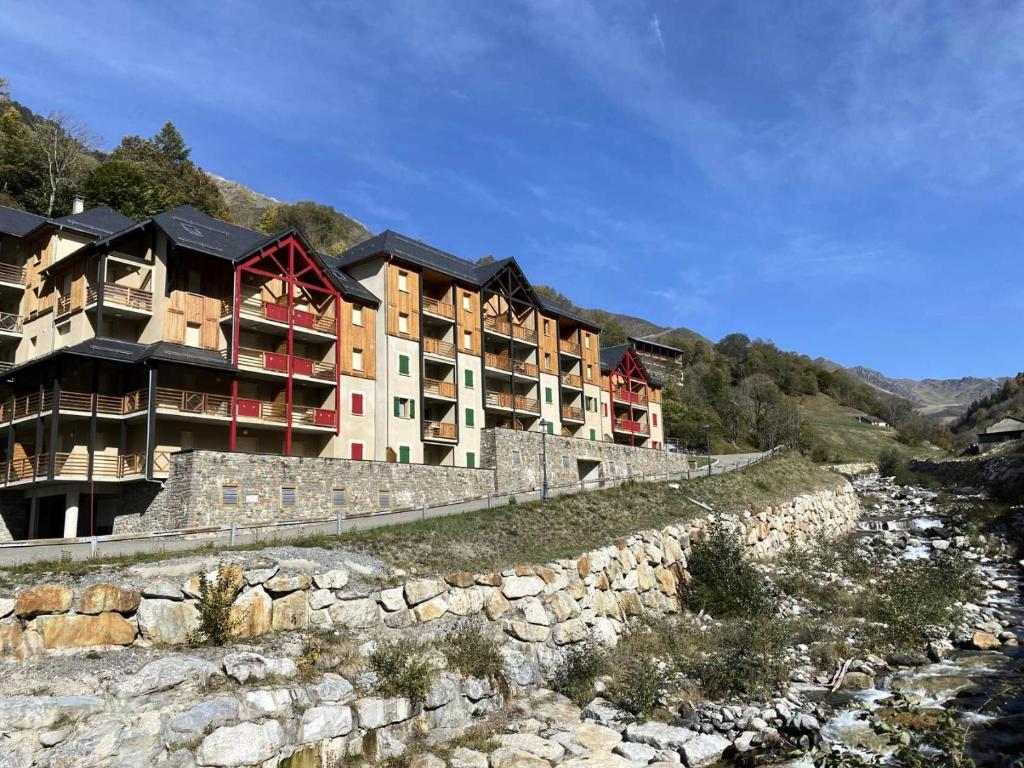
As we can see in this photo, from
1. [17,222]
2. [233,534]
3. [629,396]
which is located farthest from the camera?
[629,396]

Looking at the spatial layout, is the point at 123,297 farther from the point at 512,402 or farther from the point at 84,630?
the point at 512,402

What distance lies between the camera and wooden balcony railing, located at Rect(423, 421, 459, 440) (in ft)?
138

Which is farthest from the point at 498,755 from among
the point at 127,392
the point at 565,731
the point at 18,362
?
the point at 18,362

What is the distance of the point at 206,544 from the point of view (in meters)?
21.7

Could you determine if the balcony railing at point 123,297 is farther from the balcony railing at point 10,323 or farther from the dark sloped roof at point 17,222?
the dark sloped roof at point 17,222

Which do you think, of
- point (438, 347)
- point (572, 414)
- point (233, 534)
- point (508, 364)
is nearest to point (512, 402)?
point (508, 364)

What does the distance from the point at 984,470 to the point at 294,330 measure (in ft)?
198

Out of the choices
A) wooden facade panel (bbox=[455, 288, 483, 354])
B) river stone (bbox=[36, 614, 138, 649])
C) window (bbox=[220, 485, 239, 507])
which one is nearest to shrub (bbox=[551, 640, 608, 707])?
river stone (bbox=[36, 614, 138, 649])

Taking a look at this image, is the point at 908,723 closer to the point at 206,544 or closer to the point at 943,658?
the point at 943,658

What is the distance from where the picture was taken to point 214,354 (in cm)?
3369

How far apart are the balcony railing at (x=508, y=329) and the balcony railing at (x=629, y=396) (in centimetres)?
1245

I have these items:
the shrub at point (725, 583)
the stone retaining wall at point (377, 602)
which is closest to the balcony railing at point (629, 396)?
the stone retaining wall at point (377, 602)

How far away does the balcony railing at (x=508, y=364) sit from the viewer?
47.9 m

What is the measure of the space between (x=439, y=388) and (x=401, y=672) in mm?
27107
